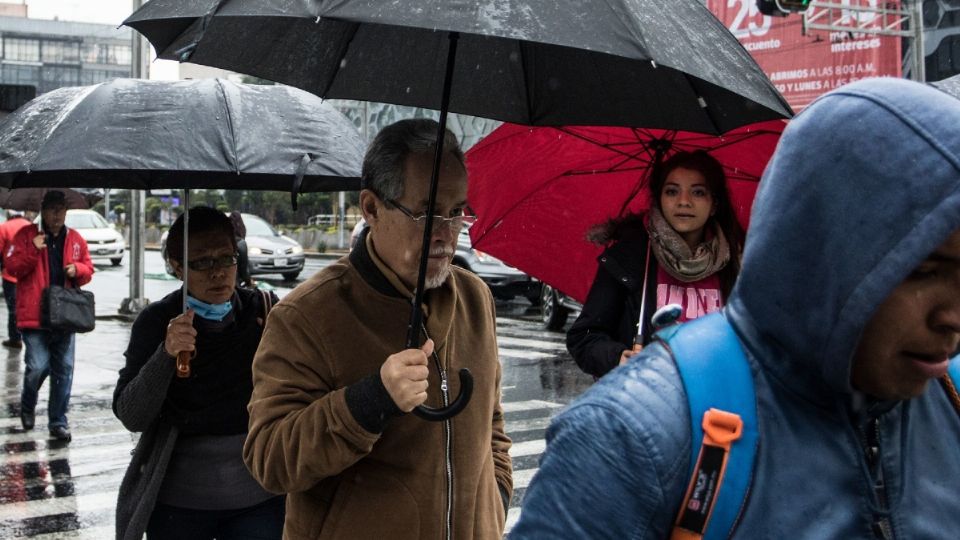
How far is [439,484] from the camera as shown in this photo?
9.09 feet

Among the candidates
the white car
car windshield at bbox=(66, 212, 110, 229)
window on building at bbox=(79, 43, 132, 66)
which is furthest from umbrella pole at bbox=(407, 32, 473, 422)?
window on building at bbox=(79, 43, 132, 66)

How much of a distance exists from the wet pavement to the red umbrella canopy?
8.21 ft

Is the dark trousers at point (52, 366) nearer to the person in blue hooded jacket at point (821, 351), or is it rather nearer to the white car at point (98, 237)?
the person in blue hooded jacket at point (821, 351)

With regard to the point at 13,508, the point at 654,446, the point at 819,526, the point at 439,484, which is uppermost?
the point at 654,446

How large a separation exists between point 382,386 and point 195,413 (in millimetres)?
1508

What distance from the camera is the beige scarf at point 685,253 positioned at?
4055 mm

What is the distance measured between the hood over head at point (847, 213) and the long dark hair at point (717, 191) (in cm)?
268

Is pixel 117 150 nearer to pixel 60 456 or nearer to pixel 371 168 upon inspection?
pixel 371 168

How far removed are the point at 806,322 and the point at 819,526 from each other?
0.82ft

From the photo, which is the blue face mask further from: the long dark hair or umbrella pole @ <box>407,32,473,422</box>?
the long dark hair

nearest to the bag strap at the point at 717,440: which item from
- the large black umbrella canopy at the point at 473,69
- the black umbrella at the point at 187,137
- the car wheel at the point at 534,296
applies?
the large black umbrella canopy at the point at 473,69

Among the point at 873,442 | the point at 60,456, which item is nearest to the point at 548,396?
the point at 60,456

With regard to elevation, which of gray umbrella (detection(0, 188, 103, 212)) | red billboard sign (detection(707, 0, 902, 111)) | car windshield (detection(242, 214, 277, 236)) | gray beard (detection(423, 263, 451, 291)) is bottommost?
gray beard (detection(423, 263, 451, 291))

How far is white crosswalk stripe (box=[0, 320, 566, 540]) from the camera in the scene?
7008 millimetres
